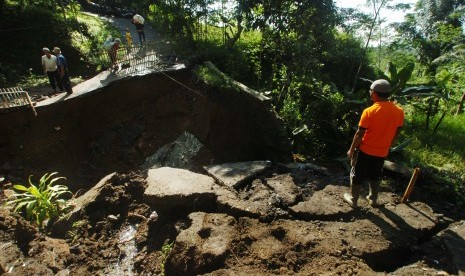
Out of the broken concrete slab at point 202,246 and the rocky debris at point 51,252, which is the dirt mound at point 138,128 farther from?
the broken concrete slab at point 202,246

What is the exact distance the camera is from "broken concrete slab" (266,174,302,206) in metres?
4.15

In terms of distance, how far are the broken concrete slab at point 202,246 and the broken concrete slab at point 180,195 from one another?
403mm

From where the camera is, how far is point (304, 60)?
8203 mm

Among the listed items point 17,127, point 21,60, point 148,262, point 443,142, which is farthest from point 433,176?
point 21,60

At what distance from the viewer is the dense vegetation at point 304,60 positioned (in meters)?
6.78

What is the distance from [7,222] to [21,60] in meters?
8.72

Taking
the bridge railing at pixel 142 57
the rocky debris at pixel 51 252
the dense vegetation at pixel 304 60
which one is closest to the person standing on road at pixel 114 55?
the bridge railing at pixel 142 57

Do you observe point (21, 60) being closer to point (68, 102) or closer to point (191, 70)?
point (68, 102)

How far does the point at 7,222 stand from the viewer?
13.9 ft

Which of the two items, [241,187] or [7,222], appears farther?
[241,187]

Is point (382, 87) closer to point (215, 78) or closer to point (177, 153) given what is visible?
point (215, 78)

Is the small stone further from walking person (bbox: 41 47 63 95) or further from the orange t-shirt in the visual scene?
walking person (bbox: 41 47 63 95)

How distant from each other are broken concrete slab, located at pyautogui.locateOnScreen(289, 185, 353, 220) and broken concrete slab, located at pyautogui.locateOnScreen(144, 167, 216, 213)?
114 centimetres

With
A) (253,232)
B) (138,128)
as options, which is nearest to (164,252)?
(253,232)
